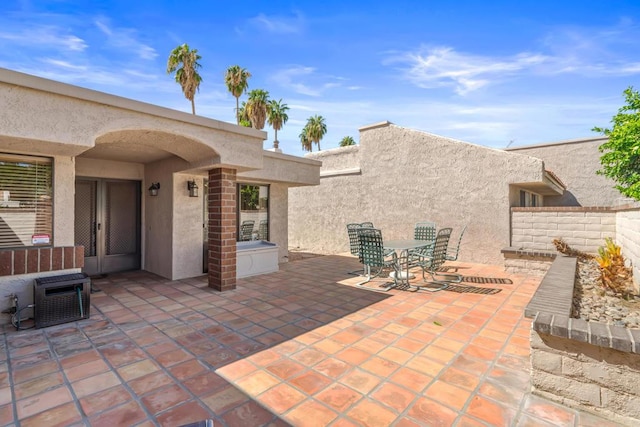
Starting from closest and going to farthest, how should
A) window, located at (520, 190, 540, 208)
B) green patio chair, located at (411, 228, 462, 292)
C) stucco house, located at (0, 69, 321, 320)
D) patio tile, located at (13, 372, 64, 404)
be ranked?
patio tile, located at (13, 372, 64, 404) < stucco house, located at (0, 69, 321, 320) < green patio chair, located at (411, 228, 462, 292) < window, located at (520, 190, 540, 208)

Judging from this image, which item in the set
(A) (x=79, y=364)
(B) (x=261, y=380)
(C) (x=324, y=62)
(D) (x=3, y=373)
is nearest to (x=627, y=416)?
(B) (x=261, y=380)

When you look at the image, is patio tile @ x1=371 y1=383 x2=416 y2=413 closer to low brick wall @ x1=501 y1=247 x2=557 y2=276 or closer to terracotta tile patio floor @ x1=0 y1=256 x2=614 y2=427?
terracotta tile patio floor @ x1=0 y1=256 x2=614 y2=427

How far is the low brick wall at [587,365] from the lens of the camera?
2227 mm

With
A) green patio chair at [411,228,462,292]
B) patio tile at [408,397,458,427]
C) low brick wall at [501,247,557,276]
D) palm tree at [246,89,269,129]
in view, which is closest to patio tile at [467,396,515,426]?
patio tile at [408,397,458,427]

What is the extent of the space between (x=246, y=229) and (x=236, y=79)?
16617 mm

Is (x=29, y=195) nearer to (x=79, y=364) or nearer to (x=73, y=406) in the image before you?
(x=79, y=364)

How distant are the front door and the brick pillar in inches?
124

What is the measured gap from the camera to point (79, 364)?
3.16m

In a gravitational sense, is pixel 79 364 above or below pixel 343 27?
below

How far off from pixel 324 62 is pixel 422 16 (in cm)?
293

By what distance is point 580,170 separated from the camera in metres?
12.5

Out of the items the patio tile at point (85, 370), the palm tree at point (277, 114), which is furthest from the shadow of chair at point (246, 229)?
the palm tree at point (277, 114)

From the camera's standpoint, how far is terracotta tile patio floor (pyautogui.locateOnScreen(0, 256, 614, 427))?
2367mm

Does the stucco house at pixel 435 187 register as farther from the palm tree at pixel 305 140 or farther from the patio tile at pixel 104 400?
the palm tree at pixel 305 140
